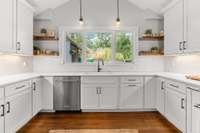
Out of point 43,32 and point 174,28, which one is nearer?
point 174,28

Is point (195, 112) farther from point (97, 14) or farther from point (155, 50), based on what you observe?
point (97, 14)

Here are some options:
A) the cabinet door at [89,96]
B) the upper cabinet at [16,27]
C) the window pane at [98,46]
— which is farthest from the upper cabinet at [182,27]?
the upper cabinet at [16,27]

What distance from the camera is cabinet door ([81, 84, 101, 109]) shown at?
5.10 metres

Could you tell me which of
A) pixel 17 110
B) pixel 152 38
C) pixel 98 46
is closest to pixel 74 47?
pixel 98 46

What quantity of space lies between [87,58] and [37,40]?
1.36 metres

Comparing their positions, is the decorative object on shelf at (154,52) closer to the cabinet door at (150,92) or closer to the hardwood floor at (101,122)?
the cabinet door at (150,92)

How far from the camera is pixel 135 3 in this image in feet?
18.7

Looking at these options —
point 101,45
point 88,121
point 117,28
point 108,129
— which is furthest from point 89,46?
point 108,129

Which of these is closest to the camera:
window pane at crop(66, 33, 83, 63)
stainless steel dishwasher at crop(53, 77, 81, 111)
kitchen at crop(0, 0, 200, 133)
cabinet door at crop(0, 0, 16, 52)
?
cabinet door at crop(0, 0, 16, 52)

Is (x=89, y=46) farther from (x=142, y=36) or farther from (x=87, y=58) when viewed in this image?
(x=142, y=36)

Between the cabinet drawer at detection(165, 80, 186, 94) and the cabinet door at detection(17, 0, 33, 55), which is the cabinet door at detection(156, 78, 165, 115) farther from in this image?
the cabinet door at detection(17, 0, 33, 55)

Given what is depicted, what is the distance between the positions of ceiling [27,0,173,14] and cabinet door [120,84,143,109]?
203cm

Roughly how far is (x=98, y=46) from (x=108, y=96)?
1.43 metres

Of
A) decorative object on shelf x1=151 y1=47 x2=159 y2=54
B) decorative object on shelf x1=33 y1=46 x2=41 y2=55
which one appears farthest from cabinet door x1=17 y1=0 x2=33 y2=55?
decorative object on shelf x1=151 y1=47 x2=159 y2=54
